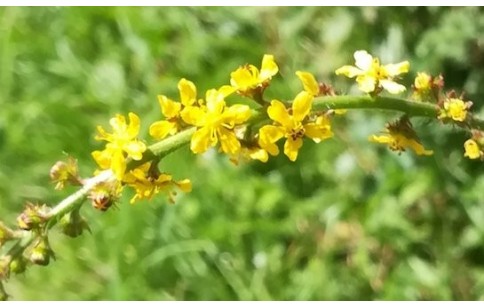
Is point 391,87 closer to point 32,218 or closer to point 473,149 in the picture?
point 473,149

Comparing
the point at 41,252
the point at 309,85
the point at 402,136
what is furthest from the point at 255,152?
the point at 41,252

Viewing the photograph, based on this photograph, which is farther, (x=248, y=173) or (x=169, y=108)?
(x=248, y=173)

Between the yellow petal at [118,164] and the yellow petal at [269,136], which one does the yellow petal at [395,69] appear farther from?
the yellow petal at [118,164]

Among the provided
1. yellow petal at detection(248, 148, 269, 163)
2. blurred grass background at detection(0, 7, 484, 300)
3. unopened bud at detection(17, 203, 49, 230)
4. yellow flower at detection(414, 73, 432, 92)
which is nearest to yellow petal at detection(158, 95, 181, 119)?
yellow petal at detection(248, 148, 269, 163)

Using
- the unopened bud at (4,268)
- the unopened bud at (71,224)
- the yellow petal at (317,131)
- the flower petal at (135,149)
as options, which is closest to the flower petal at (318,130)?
the yellow petal at (317,131)

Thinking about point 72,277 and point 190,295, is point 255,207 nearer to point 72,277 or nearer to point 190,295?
point 190,295
